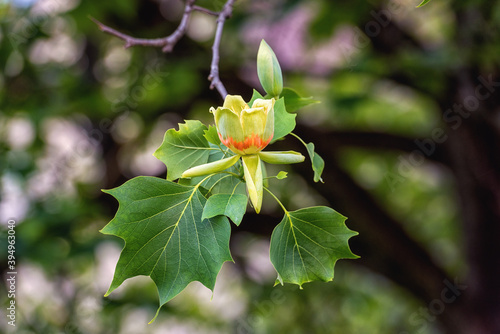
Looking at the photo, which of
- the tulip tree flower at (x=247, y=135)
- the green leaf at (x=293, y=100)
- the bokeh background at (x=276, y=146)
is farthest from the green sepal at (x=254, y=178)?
the bokeh background at (x=276, y=146)

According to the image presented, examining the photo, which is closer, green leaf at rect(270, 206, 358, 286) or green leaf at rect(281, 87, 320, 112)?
green leaf at rect(270, 206, 358, 286)

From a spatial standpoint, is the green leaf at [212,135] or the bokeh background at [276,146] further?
the bokeh background at [276,146]

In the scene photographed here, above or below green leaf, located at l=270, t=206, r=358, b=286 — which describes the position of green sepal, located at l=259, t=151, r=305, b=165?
above

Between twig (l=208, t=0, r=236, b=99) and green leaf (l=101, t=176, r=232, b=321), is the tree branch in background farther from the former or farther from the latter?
green leaf (l=101, t=176, r=232, b=321)

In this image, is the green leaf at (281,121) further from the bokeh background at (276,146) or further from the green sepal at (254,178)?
the bokeh background at (276,146)

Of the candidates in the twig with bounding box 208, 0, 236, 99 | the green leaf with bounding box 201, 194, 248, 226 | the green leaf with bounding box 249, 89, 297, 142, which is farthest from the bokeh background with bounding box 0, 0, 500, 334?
the green leaf with bounding box 201, 194, 248, 226

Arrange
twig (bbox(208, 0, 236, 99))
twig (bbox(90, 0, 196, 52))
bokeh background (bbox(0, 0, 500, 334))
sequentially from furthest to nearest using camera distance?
bokeh background (bbox(0, 0, 500, 334)) → twig (bbox(90, 0, 196, 52)) → twig (bbox(208, 0, 236, 99))
